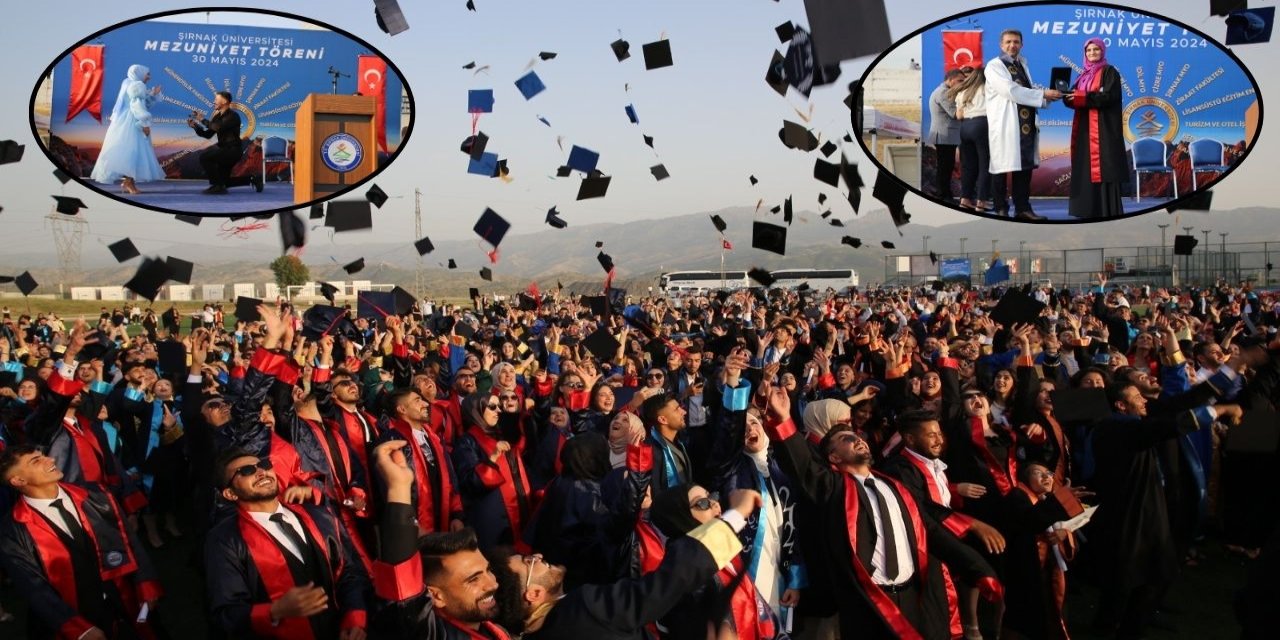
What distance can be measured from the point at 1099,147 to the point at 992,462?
177 cm

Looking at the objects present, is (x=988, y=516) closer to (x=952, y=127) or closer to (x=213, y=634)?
(x=952, y=127)

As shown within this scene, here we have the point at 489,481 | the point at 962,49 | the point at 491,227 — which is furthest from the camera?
the point at 491,227

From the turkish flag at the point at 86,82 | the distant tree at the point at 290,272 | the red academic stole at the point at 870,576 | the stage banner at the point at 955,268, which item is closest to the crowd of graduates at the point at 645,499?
the red academic stole at the point at 870,576

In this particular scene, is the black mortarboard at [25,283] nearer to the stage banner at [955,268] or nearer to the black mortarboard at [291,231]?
the black mortarboard at [291,231]

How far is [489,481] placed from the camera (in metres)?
5.13

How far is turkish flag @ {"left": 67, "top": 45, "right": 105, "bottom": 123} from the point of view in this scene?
3.99 metres

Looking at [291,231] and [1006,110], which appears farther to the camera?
[1006,110]

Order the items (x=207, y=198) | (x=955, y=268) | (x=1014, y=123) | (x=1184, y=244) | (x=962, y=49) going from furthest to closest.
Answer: (x=955, y=268), (x=1184, y=244), (x=1014, y=123), (x=962, y=49), (x=207, y=198)

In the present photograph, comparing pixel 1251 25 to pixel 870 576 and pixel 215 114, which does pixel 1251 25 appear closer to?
pixel 870 576

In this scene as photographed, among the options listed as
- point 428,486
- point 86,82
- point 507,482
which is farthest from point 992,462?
point 86,82

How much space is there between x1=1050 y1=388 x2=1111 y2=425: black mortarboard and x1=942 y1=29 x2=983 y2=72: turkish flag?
2.29m

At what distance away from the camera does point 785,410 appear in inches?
163

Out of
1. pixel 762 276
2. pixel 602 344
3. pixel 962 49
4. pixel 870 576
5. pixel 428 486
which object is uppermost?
pixel 962 49

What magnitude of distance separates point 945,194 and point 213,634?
364 cm
